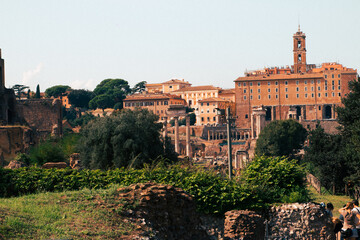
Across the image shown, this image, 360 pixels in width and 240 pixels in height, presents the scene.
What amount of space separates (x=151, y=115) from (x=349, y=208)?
1586 centimetres

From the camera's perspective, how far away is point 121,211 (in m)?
9.14

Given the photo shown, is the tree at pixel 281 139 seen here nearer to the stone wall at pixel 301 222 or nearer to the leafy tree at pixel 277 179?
the leafy tree at pixel 277 179

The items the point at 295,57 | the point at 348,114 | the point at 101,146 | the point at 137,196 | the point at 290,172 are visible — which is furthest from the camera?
the point at 295,57

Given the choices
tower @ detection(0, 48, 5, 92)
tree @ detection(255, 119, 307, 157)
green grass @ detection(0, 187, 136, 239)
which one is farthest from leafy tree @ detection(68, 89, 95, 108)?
green grass @ detection(0, 187, 136, 239)

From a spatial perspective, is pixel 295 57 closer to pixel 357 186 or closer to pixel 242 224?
pixel 357 186

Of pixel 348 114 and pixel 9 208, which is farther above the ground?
pixel 348 114

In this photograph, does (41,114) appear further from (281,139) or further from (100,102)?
(100,102)

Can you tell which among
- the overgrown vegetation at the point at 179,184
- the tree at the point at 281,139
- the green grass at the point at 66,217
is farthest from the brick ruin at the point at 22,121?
the tree at the point at 281,139

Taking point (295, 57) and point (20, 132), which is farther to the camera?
point (295, 57)

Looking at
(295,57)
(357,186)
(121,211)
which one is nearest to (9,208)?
(121,211)

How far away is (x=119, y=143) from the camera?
23.5 metres

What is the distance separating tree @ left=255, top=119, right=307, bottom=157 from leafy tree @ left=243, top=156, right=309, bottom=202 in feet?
140

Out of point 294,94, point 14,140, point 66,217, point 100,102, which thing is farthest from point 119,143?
point 100,102

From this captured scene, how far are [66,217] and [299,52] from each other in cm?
10823
